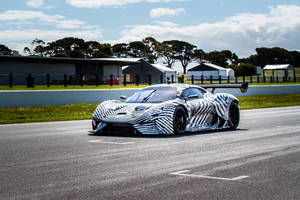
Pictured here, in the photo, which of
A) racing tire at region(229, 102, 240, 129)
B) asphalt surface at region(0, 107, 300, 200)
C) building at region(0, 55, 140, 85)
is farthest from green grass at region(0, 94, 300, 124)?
building at region(0, 55, 140, 85)

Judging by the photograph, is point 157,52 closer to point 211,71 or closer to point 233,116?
point 211,71

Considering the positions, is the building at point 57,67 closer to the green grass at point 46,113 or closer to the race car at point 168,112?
the green grass at point 46,113

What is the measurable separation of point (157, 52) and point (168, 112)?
118 m

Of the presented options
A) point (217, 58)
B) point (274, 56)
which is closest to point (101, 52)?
point (217, 58)

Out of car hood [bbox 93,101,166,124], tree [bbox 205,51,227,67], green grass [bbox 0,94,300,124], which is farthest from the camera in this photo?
tree [bbox 205,51,227,67]

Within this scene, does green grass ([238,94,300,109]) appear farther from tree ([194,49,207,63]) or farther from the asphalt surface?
tree ([194,49,207,63])

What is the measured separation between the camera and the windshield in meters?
11.9

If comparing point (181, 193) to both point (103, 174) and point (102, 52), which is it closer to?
point (103, 174)

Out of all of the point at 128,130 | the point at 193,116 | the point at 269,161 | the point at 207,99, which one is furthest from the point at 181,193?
the point at 207,99

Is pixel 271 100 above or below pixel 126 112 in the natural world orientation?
below

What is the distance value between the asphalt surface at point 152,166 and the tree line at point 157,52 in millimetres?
75103

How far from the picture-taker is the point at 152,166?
7375mm

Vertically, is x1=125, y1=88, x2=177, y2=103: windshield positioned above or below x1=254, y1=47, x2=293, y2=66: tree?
below

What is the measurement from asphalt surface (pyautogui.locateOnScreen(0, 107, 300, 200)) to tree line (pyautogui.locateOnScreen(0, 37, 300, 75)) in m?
75.1
